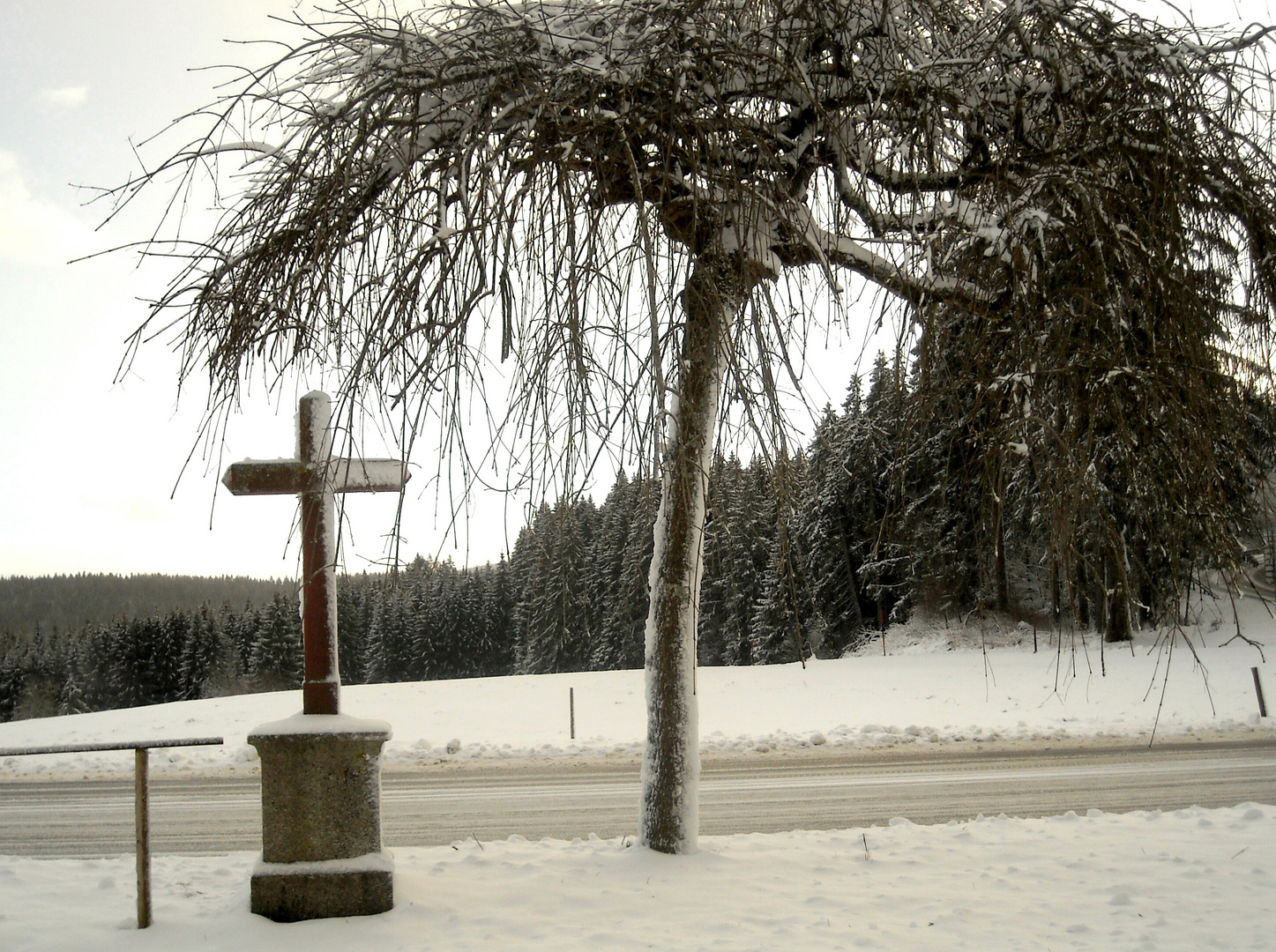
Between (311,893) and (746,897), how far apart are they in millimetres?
2099

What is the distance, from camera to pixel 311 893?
4254 mm

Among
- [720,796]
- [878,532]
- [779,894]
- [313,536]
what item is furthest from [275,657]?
[878,532]

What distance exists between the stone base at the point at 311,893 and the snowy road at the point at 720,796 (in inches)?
137

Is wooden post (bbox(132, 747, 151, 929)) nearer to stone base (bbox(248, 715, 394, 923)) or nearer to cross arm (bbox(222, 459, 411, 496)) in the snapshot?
stone base (bbox(248, 715, 394, 923))

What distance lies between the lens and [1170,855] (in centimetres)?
528

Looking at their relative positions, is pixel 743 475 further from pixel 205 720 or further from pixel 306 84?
pixel 205 720

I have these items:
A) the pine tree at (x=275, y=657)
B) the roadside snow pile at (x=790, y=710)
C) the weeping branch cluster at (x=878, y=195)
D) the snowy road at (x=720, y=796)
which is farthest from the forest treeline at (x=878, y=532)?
the pine tree at (x=275, y=657)

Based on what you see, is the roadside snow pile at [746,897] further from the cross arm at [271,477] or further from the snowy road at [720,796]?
the snowy road at [720,796]

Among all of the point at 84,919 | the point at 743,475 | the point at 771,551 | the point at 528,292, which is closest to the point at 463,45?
the point at 528,292

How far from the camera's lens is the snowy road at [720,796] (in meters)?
8.12

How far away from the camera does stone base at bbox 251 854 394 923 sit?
4246 millimetres

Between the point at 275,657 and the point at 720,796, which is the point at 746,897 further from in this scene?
the point at 275,657

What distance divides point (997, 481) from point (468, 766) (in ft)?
35.4

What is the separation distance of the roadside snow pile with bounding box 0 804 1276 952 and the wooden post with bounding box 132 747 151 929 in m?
0.10
